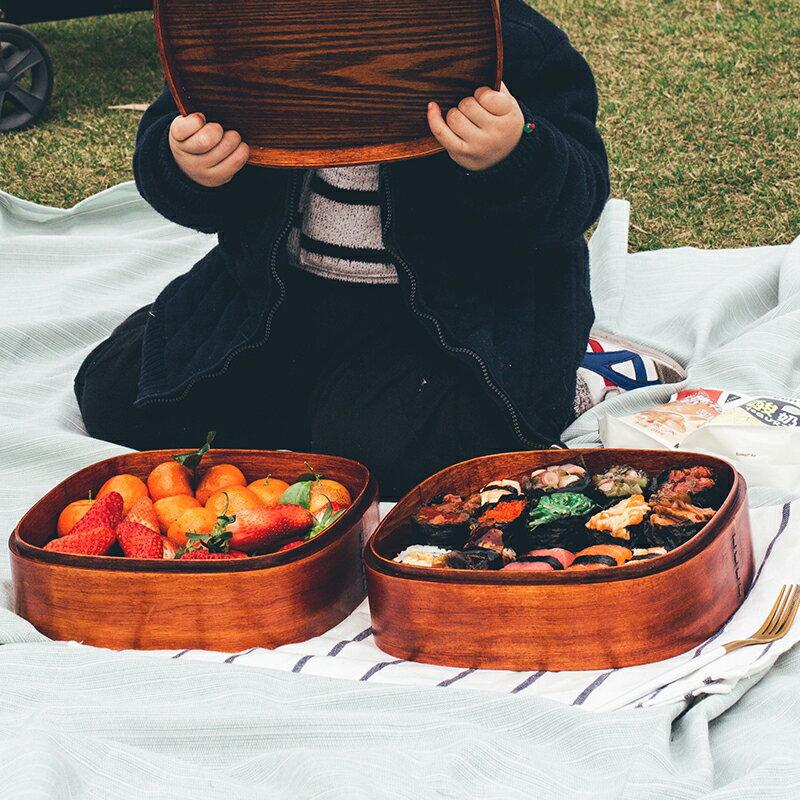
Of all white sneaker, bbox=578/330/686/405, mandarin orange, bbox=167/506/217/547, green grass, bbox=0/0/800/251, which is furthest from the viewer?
green grass, bbox=0/0/800/251

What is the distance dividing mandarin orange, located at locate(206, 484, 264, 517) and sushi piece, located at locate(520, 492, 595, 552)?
0.30 metres

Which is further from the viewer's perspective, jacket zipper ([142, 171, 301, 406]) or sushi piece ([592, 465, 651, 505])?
jacket zipper ([142, 171, 301, 406])

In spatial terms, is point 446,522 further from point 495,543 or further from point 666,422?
point 666,422

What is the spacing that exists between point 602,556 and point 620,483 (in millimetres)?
159

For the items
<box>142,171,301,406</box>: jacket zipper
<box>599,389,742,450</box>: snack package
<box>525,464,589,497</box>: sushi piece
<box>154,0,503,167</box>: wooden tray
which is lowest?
<box>599,389,742,450</box>: snack package

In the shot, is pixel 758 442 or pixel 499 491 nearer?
pixel 499 491

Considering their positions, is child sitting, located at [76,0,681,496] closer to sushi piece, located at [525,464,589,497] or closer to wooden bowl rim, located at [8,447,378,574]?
sushi piece, located at [525,464,589,497]

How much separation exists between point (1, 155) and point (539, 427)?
87.5 inches

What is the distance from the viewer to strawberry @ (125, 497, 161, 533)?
1242mm

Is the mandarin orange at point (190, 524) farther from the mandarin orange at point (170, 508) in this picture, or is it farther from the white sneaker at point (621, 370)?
the white sneaker at point (621, 370)

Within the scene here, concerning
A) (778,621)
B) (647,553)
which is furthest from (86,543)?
(778,621)

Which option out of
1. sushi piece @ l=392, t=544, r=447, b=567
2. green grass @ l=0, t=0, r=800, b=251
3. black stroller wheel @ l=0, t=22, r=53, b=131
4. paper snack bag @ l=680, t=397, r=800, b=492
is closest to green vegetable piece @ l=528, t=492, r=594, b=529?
sushi piece @ l=392, t=544, r=447, b=567

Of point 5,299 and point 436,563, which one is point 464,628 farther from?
point 5,299

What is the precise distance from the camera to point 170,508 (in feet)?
4.19
